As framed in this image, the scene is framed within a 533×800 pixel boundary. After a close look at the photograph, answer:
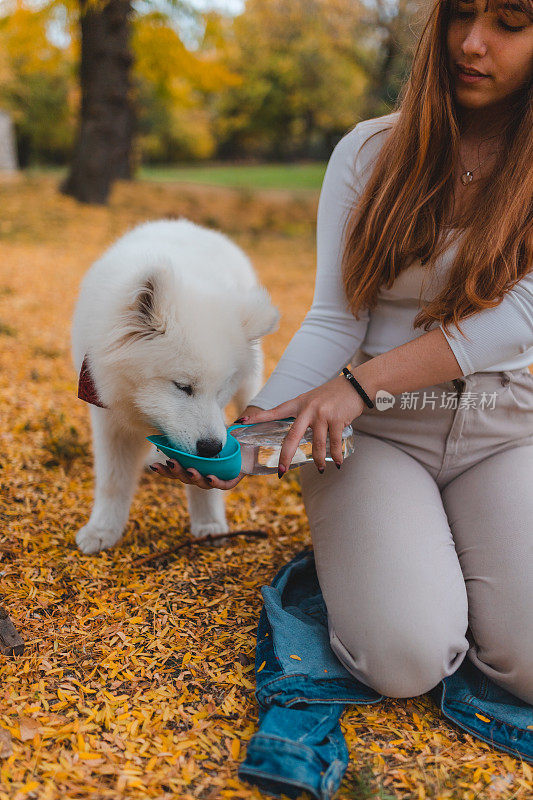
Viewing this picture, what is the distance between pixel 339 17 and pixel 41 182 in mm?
9170

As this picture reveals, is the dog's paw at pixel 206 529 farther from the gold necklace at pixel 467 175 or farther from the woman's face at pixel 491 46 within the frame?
the woman's face at pixel 491 46

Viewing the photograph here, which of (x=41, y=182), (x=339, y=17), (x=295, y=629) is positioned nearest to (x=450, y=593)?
(x=295, y=629)

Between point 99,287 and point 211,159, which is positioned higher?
point 99,287

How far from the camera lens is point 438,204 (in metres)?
2.02

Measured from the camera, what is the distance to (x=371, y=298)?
2115 mm

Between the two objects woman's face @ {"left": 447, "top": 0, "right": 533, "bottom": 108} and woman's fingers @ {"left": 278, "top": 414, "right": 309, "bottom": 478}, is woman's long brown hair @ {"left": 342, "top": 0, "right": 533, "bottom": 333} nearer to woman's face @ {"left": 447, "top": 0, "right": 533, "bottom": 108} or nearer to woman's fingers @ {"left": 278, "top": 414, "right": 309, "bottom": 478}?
woman's face @ {"left": 447, "top": 0, "right": 533, "bottom": 108}

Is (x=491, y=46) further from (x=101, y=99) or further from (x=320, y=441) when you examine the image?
(x=101, y=99)

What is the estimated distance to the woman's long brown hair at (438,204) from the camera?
1.86 m

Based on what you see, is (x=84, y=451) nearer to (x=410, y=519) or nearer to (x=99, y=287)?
(x=99, y=287)

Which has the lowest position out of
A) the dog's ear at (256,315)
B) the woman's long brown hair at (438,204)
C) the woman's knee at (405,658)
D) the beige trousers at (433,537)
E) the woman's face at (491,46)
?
the woman's knee at (405,658)

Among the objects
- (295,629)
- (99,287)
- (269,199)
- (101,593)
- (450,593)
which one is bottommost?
(269,199)

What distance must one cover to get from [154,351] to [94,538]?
835mm

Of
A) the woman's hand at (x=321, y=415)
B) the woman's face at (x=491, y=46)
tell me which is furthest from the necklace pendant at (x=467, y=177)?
the woman's hand at (x=321, y=415)

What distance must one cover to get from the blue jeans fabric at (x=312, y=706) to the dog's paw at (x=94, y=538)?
712 mm
